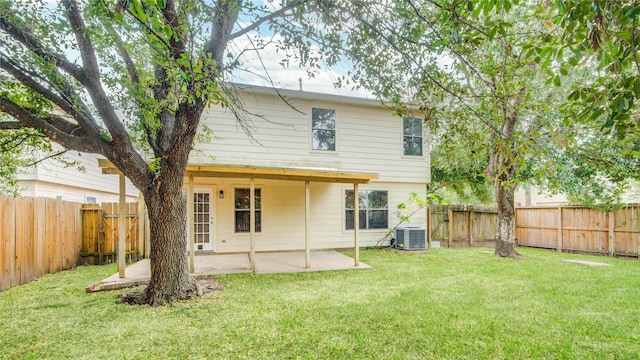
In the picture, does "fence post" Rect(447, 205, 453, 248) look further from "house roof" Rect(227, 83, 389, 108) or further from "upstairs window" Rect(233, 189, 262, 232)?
"upstairs window" Rect(233, 189, 262, 232)

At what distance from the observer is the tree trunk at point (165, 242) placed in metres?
4.61

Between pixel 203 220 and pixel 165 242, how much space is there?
4049 millimetres

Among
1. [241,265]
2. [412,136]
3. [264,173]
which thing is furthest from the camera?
[412,136]

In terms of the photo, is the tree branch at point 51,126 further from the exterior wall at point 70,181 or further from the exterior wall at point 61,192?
the exterior wall at point 61,192

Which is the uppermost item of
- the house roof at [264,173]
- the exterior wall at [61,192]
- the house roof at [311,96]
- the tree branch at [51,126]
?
the house roof at [311,96]

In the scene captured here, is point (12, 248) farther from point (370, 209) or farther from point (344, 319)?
point (370, 209)

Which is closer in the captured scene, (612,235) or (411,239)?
(612,235)

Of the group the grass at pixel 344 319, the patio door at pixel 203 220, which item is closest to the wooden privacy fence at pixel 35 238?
the grass at pixel 344 319

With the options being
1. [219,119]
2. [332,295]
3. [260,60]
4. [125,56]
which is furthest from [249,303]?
[219,119]

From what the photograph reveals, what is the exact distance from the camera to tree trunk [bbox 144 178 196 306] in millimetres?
4605

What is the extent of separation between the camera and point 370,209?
1014 centimetres

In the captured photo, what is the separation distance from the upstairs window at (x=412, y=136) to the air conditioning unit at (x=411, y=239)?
262cm

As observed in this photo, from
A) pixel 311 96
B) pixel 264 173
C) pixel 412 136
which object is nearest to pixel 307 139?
pixel 311 96

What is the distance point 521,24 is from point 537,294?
6224mm
